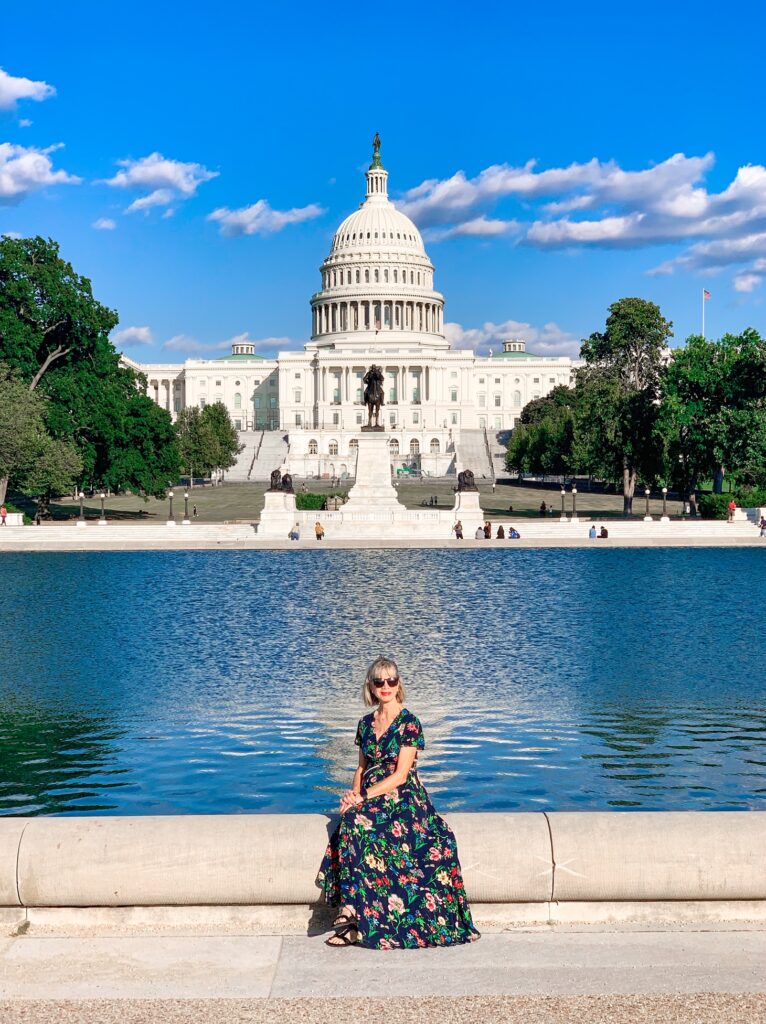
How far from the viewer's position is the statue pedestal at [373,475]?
58531 mm

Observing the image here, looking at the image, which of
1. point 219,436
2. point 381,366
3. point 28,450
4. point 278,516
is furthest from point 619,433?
point 381,366

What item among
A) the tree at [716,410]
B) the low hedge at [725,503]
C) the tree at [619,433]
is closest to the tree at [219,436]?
the tree at [619,433]

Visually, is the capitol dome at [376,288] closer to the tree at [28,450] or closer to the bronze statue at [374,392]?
the bronze statue at [374,392]

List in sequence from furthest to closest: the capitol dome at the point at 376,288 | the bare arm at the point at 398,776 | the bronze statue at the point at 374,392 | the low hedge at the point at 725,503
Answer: the capitol dome at the point at 376,288 → the bronze statue at the point at 374,392 → the low hedge at the point at 725,503 → the bare arm at the point at 398,776

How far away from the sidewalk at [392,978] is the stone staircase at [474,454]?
114 metres

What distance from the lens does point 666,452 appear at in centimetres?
6619

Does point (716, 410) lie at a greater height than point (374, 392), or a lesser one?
lesser

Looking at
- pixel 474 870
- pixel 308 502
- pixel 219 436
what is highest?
pixel 219 436

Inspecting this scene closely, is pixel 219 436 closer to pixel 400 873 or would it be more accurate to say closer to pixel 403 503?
pixel 403 503

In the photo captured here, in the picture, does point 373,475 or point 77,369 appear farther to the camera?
point 77,369

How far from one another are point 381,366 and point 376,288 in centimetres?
1370

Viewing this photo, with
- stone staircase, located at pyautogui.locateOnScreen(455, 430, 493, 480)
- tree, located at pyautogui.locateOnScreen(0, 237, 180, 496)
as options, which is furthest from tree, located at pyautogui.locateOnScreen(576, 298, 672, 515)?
stone staircase, located at pyautogui.locateOnScreen(455, 430, 493, 480)

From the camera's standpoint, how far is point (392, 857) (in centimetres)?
704

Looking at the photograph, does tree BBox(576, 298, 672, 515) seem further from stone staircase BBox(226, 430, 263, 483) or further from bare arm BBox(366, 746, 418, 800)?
bare arm BBox(366, 746, 418, 800)
